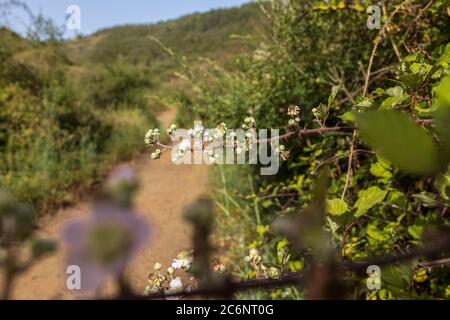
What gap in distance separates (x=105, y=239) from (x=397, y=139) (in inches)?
3.0

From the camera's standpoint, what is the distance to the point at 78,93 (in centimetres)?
620

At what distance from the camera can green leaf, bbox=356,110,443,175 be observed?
108 millimetres

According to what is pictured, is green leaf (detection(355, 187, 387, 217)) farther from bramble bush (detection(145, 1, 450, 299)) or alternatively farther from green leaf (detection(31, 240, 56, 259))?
green leaf (detection(31, 240, 56, 259))

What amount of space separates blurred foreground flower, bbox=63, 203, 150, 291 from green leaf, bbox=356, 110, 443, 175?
6cm

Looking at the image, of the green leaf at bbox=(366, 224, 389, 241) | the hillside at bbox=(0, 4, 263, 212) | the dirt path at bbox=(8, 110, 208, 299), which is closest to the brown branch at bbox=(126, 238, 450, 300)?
the green leaf at bbox=(366, 224, 389, 241)

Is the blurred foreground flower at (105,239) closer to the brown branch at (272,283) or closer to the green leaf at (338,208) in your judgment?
the brown branch at (272,283)

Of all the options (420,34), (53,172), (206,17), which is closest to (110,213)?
(420,34)

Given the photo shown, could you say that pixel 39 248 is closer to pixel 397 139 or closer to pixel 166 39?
pixel 397 139

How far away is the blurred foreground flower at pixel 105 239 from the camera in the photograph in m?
0.08

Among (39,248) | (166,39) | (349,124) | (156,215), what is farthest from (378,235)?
(166,39)

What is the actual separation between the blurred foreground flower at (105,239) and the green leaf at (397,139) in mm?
61

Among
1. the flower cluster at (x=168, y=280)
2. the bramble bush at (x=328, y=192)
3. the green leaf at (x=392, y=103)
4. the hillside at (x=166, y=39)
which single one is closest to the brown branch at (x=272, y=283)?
the bramble bush at (x=328, y=192)

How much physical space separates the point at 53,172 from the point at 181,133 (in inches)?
146

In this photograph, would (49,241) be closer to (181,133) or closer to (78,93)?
(181,133)
